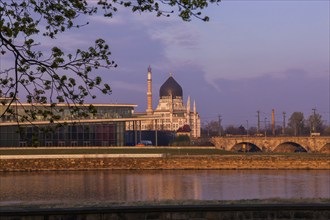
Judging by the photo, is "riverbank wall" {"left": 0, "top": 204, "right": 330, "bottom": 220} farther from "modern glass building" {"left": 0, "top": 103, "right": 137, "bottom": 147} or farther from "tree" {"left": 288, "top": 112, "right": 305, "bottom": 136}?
"tree" {"left": 288, "top": 112, "right": 305, "bottom": 136}

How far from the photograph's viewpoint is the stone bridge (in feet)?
309

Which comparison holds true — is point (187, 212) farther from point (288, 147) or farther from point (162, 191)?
point (288, 147)

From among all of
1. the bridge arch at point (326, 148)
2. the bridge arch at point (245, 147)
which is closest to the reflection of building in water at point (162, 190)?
the bridge arch at point (326, 148)

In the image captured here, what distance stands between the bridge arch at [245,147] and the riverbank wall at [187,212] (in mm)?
87460

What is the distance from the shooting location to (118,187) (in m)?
40.5

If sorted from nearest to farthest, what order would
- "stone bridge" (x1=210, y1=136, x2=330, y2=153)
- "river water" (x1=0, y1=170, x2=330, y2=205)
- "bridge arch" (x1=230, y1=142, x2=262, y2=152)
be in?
1. "river water" (x1=0, y1=170, x2=330, y2=205)
2. "stone bridge" (x1=210, y1=136, x2=330, y2=153)
3. "bridge arch" (x1=230, y1=142, x2=262, y2=152)

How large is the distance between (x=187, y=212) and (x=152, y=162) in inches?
1990

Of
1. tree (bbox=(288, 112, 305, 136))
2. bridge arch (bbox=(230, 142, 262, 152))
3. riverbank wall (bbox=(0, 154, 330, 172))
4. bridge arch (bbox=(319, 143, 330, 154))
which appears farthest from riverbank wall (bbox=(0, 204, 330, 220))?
tree (bbox=(288, 112, 305, 136))

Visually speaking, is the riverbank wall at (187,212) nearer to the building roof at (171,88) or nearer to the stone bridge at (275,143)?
the stone bridge at (275,143)

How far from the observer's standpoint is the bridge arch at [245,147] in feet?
341

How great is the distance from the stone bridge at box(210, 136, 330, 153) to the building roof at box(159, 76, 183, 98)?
3270 inches

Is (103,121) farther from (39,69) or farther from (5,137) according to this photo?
(39,69)

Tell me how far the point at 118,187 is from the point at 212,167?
26.1m

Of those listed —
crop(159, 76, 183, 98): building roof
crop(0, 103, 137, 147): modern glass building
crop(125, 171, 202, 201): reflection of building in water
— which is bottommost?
crop(125, 171, 202, 201): reflection of building in water
